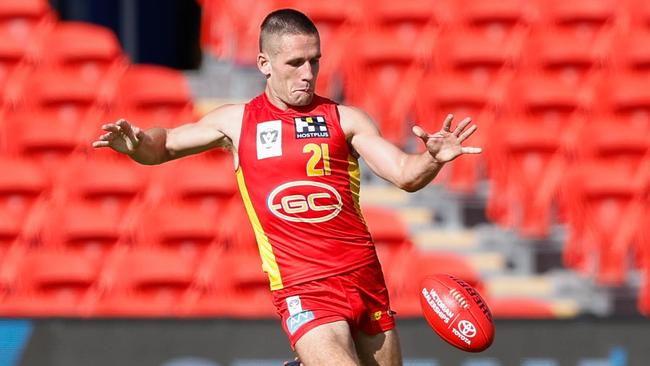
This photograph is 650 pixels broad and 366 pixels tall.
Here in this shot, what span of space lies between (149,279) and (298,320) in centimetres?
424

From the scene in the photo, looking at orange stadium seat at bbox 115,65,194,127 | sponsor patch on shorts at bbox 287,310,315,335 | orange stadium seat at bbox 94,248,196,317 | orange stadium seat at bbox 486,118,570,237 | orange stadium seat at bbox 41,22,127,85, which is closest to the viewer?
sponsor patch on shorts at bbox 287,310,315,335

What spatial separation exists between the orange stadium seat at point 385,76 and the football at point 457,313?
543 cm

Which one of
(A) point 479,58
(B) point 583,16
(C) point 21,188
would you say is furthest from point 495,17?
(C) point 21,188

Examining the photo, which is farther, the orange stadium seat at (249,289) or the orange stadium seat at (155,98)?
the orange stadium seat at (155,98)

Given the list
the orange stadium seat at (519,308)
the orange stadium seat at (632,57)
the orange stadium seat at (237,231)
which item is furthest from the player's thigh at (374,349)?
the orange stadium seat at (632,57)

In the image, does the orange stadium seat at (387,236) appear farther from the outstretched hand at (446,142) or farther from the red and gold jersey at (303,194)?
the outstretched hand at (446,142)

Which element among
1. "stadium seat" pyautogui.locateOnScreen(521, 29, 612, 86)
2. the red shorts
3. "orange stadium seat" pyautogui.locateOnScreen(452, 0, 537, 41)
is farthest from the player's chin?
"orange stadium seat" pyautogui.locateOnScreen(452, 0, 537, 41)

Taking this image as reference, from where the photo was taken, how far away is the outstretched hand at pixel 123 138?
18.8 ft

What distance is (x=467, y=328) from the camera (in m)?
5.68

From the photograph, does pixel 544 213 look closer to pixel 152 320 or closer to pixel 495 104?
pixel 495 104

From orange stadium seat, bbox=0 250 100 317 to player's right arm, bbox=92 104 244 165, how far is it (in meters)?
4.02

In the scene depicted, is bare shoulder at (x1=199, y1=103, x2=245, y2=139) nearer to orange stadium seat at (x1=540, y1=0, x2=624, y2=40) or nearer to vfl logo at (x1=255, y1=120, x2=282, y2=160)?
vfl logo at (x1=255, y1=120, x2=282, y2=160)

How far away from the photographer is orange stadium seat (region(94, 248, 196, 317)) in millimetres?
9734

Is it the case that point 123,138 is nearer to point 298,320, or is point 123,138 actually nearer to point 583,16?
point 298,320
